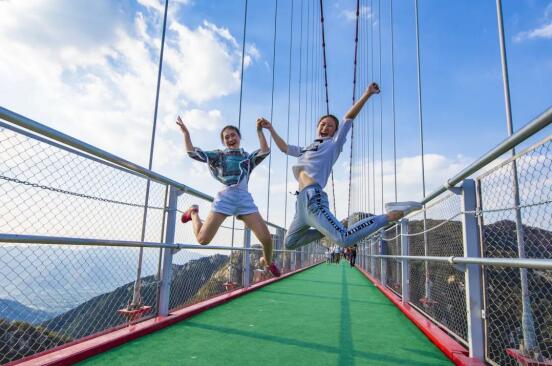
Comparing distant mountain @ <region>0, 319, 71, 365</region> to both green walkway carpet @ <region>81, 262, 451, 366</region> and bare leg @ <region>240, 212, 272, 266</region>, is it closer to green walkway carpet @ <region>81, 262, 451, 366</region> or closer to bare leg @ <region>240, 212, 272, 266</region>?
green walkway carpet @ <region>81, 262, 451, 366</region>

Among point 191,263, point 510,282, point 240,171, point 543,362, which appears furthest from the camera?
point 191,263

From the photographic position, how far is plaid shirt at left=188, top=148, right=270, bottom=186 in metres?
2.89

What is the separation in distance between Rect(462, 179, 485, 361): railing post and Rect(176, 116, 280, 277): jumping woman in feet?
4.73

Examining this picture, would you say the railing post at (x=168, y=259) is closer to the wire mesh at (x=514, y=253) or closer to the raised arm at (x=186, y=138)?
the raised arm at (x=186, y=138)

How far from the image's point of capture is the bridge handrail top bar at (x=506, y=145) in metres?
1.08

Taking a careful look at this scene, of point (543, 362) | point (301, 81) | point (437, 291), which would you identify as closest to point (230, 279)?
point (437, 291)

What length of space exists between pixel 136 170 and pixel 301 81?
1376 centimetres

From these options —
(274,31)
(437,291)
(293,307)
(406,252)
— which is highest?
(274,31)

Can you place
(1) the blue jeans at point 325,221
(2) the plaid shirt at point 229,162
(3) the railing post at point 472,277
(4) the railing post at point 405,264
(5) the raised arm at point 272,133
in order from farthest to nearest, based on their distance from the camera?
1. (4) the railing post at point 405,264
2. (2) the plaid shirt at point 229,162
3. (5) the raised arm at point 272,133
4. (1) the blue jeans at point 325,221
5. (3) the railing post at point 472,277

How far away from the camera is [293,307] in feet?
11.0

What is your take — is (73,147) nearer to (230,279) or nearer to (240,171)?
(240,171)

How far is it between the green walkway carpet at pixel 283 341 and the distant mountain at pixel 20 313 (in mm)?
340

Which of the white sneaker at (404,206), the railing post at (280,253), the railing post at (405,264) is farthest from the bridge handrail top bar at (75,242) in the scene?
the railing post at (280,253)

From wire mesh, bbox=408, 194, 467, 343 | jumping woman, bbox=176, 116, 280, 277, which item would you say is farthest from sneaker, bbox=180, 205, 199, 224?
wire mesh, bbox=408, 194, 467, 343
